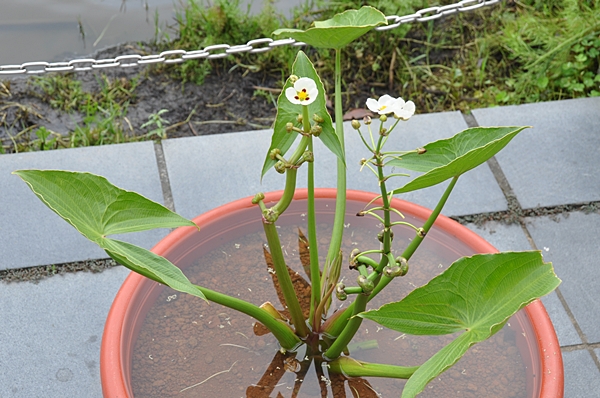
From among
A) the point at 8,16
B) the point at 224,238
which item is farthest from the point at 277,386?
the point at 8,16

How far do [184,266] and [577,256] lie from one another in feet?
3.36

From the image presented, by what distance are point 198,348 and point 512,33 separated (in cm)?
173

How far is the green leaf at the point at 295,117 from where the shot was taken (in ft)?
2.94

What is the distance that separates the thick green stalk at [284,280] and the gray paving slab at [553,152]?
3.06ft

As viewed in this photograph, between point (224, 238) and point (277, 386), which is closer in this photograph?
point (277, 386)

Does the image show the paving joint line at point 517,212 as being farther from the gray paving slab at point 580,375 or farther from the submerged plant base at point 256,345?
the submerged plant base at point 256,345

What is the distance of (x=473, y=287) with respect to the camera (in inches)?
33.8

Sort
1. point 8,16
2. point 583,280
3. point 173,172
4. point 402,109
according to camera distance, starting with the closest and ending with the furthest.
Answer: point 402,109 < point 583,280 < point 173,172 < point 8,16

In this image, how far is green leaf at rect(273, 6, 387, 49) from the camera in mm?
954

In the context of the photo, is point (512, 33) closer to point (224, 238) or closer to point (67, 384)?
point (224, 238)

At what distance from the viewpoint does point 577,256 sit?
66.2 inches

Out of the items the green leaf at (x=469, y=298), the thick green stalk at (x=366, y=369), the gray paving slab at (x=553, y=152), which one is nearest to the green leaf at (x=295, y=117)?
the green leaf at (x=469, y=298)

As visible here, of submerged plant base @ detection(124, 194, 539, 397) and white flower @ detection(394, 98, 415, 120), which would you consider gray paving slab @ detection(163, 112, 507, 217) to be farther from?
white flower @ detection(394, 98, 415, 120)

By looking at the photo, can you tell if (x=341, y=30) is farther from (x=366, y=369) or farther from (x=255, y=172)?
(x=255, y=172)
